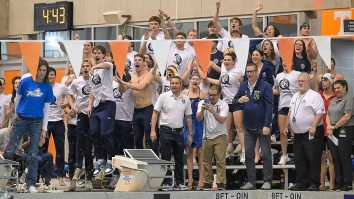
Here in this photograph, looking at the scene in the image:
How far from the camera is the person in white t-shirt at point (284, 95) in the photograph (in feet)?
58.5

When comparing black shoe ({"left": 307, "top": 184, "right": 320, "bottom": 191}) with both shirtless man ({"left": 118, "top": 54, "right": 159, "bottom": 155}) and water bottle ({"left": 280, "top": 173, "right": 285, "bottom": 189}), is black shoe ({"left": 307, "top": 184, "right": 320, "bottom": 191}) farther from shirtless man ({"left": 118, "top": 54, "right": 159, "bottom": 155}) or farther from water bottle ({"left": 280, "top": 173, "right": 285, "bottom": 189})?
shirtless man ({"left": 118, "top": 54, "right": 159, "bottom": 155})

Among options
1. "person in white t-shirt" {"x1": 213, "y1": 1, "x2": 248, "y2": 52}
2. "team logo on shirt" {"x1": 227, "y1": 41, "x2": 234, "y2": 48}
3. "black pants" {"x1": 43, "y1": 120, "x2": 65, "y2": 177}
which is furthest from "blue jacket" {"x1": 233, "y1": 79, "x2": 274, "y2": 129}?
"black pants" {"x1": 43, "y1": 120, "x2": 65, "y2": 177}

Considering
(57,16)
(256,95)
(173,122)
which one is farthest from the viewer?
(57,16)

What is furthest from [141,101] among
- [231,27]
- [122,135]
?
[231,27]

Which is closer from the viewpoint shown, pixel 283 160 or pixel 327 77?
pixel 327 77

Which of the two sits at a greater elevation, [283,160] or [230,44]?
[230,44]

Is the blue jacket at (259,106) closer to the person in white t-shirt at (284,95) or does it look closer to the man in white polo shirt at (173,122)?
the person in white t-shirt at (284,95)

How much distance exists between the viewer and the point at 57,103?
18562 millimetres

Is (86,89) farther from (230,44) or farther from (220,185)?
(230,44)

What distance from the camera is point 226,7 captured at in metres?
25.3

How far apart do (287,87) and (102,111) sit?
3.37m

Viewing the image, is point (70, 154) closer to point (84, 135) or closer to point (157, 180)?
point (84, 135)

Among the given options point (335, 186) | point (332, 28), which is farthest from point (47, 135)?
point (332, 28)

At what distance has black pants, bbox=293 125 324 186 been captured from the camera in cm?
1681
